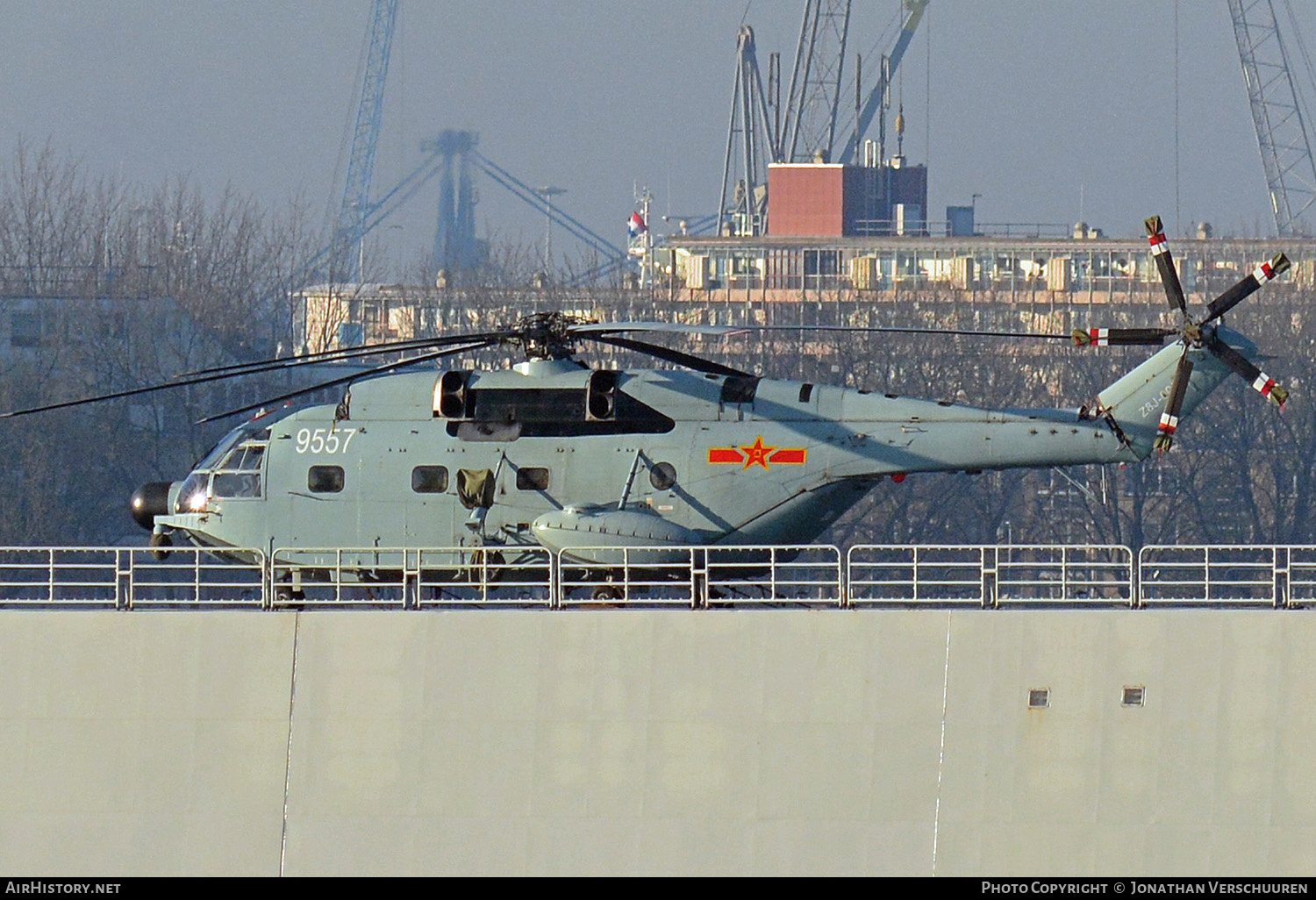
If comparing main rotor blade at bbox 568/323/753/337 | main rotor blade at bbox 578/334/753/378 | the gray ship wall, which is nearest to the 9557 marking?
main rotor blade at bbox 568/323/753/337

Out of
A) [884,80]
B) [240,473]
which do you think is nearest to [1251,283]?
[240,473]

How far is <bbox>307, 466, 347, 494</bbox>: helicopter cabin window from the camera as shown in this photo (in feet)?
78.3

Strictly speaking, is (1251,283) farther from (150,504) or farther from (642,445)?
(150,504)

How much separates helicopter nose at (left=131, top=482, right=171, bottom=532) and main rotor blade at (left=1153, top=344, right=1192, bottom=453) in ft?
42.0

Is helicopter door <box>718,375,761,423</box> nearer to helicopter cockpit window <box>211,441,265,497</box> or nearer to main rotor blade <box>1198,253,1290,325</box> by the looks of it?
main rotor blade <box>1198,253,1290,325</box>

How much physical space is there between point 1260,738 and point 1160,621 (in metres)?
1.62

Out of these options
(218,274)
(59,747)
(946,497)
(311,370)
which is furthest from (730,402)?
(218,274)

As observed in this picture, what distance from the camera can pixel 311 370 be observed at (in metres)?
74.1

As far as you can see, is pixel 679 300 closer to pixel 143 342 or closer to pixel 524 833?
pixel 143 342

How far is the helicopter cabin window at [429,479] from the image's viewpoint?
23594 millimetres

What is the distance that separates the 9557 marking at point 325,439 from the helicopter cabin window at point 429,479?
99 centimetres

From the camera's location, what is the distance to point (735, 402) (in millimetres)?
23406

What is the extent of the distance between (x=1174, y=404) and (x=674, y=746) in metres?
7.49

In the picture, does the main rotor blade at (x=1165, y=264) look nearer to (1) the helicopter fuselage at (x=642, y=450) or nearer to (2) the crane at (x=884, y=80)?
(1) the helicopter fuselage at (x=642, y=450)
